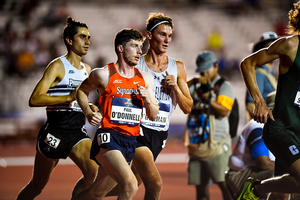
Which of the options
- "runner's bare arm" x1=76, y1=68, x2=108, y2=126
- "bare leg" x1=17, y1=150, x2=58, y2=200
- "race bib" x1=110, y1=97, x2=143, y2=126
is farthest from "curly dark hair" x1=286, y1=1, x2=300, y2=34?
"bare leg" x1=17, y1=150, x2=58, y2=200

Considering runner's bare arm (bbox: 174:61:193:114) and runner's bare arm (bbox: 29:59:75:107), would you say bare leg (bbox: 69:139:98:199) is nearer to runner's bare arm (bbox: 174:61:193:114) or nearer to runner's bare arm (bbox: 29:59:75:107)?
runner's bare arm (bbox: 29:59:75:107)

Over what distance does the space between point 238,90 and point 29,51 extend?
32.2 feet

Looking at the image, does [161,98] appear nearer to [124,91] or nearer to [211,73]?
[124,91]

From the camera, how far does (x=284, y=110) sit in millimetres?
4156

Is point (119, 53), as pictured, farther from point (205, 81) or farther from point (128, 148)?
point (205, 81)

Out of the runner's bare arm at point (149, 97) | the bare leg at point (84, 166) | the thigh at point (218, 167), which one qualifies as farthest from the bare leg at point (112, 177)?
the thigh at point (218, 167)

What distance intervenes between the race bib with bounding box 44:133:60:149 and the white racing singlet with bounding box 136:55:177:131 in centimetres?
104

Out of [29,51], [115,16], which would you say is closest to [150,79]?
[29,51]

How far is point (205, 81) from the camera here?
665 cm

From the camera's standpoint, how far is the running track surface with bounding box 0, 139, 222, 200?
7.79 meters

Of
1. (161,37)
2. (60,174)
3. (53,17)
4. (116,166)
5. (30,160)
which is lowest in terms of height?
(30,160)

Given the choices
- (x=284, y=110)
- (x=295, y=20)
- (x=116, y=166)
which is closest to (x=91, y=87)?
(x=116, y=166)

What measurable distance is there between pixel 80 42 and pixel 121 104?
1.28 m

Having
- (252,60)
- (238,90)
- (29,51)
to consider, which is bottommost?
(238,90)
